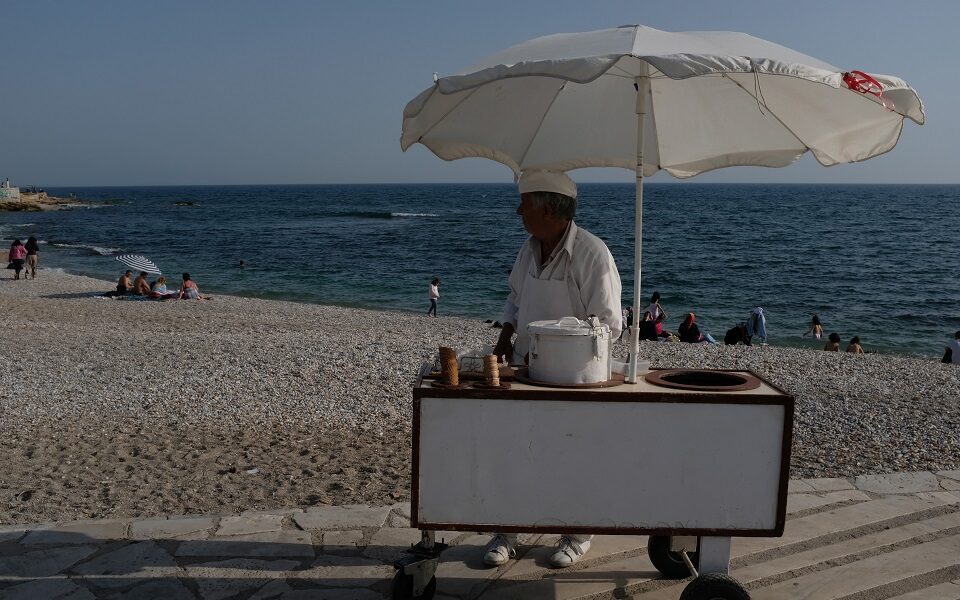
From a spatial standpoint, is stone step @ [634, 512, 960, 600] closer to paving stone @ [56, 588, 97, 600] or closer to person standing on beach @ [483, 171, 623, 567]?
person standing on beach @ [483, 171, 623, 567]

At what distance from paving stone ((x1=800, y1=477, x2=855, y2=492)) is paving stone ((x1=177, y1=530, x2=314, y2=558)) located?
10.9 ft

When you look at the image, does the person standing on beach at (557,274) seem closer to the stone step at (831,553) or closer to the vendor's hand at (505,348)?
the vendor's hand at (505,348)

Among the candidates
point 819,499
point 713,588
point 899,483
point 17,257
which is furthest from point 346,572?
point 17,257

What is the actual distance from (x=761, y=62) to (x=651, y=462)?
63.1 inches

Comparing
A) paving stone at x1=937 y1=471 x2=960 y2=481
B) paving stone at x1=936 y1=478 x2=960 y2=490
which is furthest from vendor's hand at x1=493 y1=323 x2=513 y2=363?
paving stone at x1=937 y1=471 x2=960 y2=481

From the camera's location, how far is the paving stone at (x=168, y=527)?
456cm

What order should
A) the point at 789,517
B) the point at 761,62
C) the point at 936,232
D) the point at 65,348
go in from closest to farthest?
the point at 761,62, the point at 789,517, the point at 65,348, the point at 936,232

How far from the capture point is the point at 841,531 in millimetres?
4758

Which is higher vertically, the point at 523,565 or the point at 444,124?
the point at 444,124

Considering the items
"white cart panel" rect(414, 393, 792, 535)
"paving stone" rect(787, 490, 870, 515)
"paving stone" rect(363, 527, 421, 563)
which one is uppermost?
"white cart panel" rect(414, 393, 792, 535)

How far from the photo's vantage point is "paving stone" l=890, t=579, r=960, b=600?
3987mm

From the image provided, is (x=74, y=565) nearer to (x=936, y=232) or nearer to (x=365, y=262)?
(x=365, y=262)

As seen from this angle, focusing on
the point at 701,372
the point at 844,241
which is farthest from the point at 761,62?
the point at 844,241

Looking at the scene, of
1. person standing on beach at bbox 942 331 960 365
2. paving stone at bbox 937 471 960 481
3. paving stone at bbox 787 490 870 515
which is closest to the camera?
paving stone at bbox 787 490 870 515
